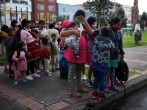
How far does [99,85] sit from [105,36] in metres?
1.07

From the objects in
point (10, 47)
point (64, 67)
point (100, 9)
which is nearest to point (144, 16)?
point (100, 9)

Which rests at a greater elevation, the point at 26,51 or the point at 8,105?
the point at 26,51

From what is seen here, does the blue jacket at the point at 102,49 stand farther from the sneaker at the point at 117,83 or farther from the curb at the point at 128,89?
the sneaker at the point at 117,83

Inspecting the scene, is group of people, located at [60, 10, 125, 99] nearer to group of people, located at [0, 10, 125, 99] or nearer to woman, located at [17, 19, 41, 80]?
group of people, located at [0, 10, 125, 99]

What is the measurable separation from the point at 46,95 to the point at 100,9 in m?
2.75

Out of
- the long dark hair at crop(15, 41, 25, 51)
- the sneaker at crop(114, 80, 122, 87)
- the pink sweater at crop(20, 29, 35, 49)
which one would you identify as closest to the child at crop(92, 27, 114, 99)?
the sneaker at crop(114, 80, 122, 87)

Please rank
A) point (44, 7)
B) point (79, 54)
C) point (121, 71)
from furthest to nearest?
point (44, 7), point (121, 71), point (79, 54)

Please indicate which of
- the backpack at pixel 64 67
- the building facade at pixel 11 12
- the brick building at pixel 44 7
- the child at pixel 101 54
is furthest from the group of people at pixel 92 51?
the brick building at pixel 44 7

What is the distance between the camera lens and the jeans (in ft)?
17.5

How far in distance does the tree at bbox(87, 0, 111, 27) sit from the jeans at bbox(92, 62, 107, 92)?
175cm

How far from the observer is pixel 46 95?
5598 mm

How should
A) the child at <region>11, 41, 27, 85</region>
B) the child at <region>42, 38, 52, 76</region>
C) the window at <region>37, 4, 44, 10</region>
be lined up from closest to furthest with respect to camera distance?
the child at <region>11, 41, 27, 85</region> → the child at <region>42, 38, 52, 76</region> → the window at <region>37, 4, 44, 10</region>

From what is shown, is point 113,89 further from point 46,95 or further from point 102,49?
point 46,95

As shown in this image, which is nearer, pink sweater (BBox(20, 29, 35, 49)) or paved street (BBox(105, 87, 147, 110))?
paved street (BBox(105, 87, 147, 110))
